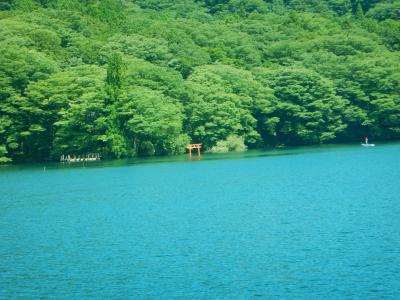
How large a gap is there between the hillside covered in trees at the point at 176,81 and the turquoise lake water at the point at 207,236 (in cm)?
2218

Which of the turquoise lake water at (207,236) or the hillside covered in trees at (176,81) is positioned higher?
the hillside covered in trees at (176,81)

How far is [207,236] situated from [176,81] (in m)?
49.0

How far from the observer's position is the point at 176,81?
72750 millimetres

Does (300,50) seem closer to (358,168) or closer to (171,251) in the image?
(358,168)

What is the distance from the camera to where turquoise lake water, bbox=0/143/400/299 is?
61.8ft

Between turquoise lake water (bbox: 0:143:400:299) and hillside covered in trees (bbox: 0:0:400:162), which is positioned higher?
hillside covered in trees (bbox: 0:0:400:162)

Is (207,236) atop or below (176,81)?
below

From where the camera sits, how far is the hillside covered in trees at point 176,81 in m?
67.0

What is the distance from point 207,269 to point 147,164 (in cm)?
3737

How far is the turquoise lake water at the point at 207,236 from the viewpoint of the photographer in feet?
61.8

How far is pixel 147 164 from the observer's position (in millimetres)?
57438

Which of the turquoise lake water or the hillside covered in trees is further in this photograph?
the hillside covered in trees

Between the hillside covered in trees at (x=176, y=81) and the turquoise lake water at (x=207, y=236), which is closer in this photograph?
the turquoise lake water at (x=207, y=236)

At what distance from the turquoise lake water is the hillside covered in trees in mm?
22181
